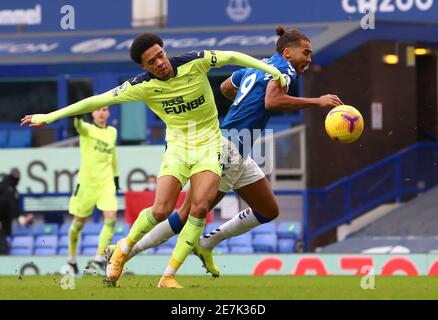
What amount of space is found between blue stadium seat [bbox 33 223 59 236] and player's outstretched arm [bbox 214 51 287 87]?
10778 millimetres

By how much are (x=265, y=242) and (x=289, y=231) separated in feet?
1.36

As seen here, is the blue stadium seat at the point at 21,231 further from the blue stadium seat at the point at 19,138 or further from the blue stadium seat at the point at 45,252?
the blue stadium seat at the point at 19,138

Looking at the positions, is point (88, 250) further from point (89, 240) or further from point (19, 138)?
point (19, 138)

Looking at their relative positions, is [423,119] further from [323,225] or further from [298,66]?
[298,66]

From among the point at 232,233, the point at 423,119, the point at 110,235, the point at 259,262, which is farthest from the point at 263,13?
the point at 232,233

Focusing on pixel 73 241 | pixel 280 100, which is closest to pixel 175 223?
pixel 280 100

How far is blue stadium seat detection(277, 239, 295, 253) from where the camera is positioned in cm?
2091

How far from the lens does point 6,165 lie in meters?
22.5

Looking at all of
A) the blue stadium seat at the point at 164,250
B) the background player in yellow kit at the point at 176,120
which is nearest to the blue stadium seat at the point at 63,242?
the blue stadium seat at the point at 164,250

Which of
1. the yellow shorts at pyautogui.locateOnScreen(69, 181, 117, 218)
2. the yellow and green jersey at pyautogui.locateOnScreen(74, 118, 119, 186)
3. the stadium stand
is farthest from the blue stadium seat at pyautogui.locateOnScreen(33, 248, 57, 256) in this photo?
the stadium stand

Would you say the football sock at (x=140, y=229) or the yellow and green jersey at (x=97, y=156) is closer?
the football sock at (x=140, y=229)

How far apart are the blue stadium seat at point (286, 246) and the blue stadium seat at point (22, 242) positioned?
4.04 m

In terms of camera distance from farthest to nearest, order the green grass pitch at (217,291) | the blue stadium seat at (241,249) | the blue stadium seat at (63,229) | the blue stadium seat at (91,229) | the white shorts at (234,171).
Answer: the blue stadium seat at (63,229)
the blue stadium seat at (91,229)
the blue stadium seat at (241,249)
the white shorts at (234,171)
the green grass pitch at (217,291)

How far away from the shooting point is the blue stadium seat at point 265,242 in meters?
20.9
